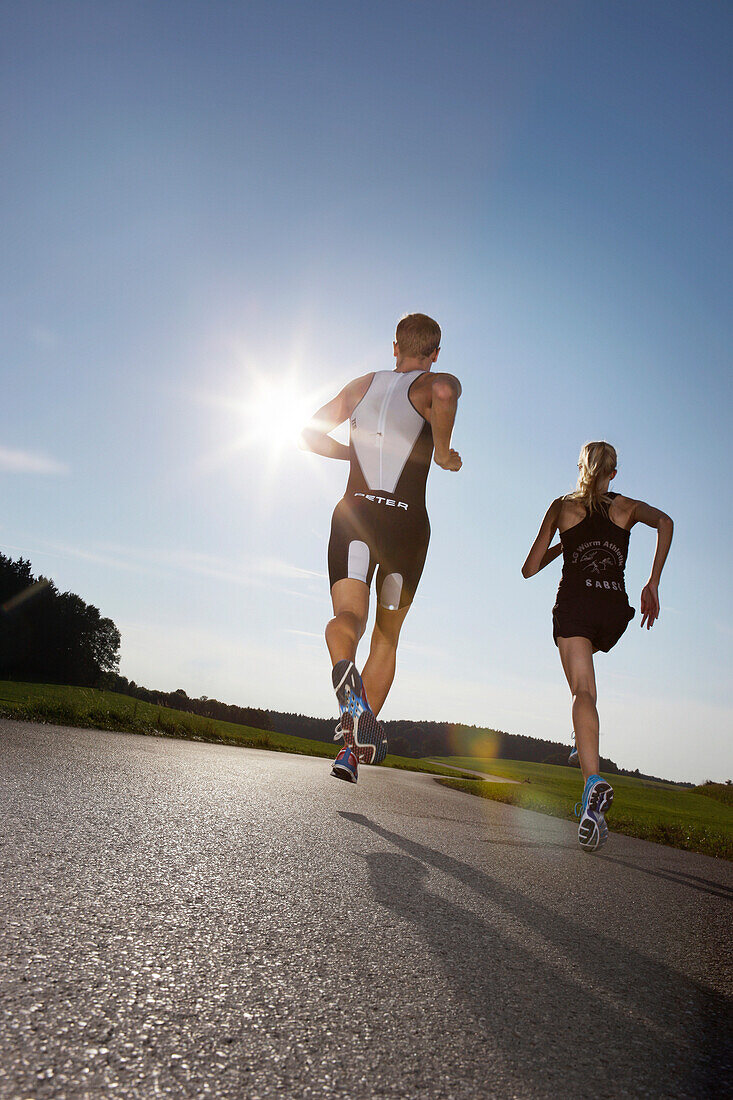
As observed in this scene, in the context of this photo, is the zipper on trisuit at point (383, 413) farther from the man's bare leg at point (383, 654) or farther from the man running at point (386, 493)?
the man's bare leg at point (383, 654)

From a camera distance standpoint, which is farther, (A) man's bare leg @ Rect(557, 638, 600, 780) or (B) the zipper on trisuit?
(A) man's bare leg @ Rect(557, 638, 600, 780)

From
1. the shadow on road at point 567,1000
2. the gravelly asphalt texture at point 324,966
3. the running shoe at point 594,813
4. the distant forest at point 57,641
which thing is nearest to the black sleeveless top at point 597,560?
the running shoe at point 594,813

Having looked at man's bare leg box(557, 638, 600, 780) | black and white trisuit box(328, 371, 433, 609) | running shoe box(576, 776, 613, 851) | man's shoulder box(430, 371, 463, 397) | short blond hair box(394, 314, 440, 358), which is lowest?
running shoe box(576, 776, 613, 851)

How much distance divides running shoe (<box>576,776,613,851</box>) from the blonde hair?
2.04 m

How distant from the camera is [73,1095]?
3.81ft

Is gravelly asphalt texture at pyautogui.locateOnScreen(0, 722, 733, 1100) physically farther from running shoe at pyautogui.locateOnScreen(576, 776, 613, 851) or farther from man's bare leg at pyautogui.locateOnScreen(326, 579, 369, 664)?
man's bare leg at pyautogui.locateOnScreen(326, 579, 369, 664)

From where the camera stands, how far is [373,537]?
4711mm

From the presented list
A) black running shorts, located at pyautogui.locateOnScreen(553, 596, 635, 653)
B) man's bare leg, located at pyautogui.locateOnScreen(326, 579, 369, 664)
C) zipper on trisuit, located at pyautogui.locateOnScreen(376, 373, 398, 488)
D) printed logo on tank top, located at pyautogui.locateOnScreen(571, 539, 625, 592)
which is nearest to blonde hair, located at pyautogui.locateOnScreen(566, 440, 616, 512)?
printed logo on tank top, located at pyautogui.locateOnScreen(571, 539, 625, 592)

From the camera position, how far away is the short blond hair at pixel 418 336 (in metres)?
5.16

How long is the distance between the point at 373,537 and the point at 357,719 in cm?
117

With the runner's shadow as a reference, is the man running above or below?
above

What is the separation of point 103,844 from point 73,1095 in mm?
1954

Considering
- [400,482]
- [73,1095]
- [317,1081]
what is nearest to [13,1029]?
[73,1095]

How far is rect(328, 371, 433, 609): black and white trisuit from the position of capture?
471 cm
